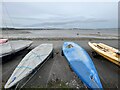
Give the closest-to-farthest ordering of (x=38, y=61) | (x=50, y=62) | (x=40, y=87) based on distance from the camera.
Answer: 1. (x=40, y=87)
2. (x=38, y=61)
3. (x=50, y=62)

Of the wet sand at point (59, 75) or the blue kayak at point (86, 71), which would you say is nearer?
the blue kayak at point (86, 71)

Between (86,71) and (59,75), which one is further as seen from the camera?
(59,75)

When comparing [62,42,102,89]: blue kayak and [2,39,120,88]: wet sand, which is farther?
[2,39,120,88]: wet sand

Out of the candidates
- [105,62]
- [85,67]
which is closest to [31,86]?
[85,67]

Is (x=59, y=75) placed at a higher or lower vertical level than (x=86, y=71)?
lower

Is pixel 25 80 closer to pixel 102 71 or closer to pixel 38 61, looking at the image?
pixel 38 61

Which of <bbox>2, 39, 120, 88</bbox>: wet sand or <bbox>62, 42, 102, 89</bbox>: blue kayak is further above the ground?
<bbox>62, 42, 102, 89</bbox>: blue kayak

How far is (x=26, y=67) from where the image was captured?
573 centimetres

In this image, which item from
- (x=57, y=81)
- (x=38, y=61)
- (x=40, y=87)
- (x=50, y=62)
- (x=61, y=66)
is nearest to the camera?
(x=40, y=87)

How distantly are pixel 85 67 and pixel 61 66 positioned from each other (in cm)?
178

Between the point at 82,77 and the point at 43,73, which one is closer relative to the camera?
the point at 82,77

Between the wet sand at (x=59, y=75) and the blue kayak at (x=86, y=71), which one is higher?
the blue kayak at (x=86, y=71)

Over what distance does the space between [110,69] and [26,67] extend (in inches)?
157

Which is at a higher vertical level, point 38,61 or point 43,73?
point 38,61
